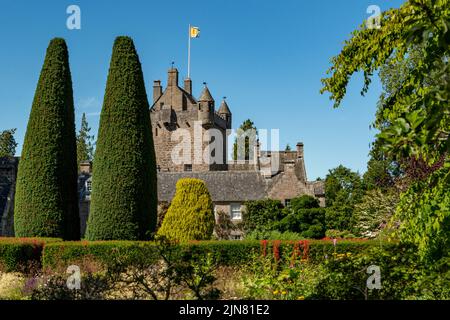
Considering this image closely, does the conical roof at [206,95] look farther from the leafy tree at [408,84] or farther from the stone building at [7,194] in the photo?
the leafy tree at [408,84]

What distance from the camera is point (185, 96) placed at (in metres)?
55.4

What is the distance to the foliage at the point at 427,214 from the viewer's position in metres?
6.64

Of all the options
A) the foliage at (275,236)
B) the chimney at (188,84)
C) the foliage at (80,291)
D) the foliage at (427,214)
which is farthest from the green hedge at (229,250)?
the chimney at (188,84)

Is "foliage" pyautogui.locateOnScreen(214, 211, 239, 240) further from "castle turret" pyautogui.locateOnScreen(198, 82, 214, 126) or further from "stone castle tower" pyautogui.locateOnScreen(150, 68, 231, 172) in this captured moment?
"castle turret" pyautogui.locateOnScreen(198, 82, 214, 126)

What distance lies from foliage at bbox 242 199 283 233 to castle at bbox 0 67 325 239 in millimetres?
1369

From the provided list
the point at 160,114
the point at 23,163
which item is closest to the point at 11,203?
the point at 23,163

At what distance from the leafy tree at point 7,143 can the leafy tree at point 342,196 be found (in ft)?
140

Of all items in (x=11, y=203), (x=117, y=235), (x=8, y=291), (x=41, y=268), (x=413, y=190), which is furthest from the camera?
(x=11, y=203)

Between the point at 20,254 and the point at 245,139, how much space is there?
4731 cm

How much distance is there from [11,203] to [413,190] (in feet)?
107

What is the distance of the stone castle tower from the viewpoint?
5294 centimetres

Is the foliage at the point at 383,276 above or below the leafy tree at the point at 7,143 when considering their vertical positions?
below

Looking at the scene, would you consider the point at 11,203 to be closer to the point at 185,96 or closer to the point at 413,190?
the point at 185,96
